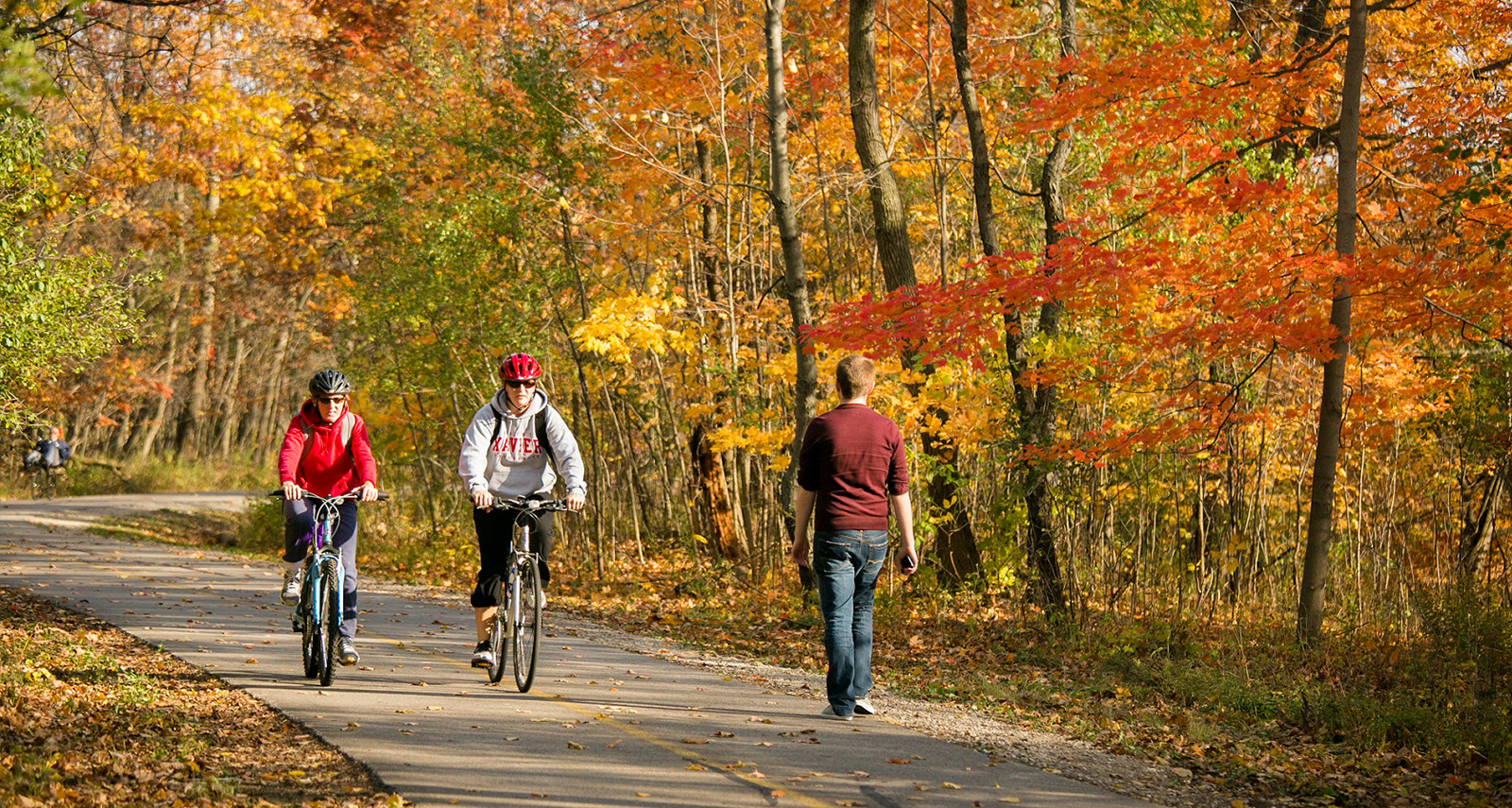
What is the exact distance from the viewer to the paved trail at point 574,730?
5902 mm

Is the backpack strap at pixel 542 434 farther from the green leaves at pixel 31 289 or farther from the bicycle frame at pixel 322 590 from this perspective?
the green leaves at pixel 31 289

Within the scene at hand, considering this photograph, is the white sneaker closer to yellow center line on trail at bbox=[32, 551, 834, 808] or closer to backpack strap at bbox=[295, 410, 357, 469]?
backpack strap at bbox=[295, 410, 357, 469]

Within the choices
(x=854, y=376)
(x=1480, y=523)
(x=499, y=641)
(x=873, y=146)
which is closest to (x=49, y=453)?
(x=873, y=146)

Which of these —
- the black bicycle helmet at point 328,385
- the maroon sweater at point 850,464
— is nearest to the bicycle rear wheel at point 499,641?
the black bicycle helmet at point 328,385

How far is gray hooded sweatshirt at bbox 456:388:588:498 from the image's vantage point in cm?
825

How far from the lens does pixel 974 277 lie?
39.7 ft

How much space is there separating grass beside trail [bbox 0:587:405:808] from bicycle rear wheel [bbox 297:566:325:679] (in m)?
0.53

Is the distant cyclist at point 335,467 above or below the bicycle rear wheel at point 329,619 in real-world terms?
above

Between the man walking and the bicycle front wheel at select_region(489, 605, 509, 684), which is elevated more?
the man walking

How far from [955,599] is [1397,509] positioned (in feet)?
14.6

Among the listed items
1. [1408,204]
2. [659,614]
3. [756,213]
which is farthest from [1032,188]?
[659,614]

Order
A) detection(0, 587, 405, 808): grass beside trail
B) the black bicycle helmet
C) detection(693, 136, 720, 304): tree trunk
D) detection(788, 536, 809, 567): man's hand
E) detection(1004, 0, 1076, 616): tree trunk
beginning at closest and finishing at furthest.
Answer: detection(0, 587, 405, 808): grass beside trail < detection(788, 536, 809, 567): man's hand < the black bicycle helmet < detection(1004, 0, 1076, 616): tree trunk < detection(693, 136, 720, 304): tree trunk

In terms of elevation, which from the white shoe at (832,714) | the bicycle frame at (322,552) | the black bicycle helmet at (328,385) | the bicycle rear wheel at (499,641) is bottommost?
the white shoe at (832,714)

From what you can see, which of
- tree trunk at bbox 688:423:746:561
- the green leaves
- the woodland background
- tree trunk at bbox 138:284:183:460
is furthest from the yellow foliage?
tree trunk at bbox 138:284:183:460
